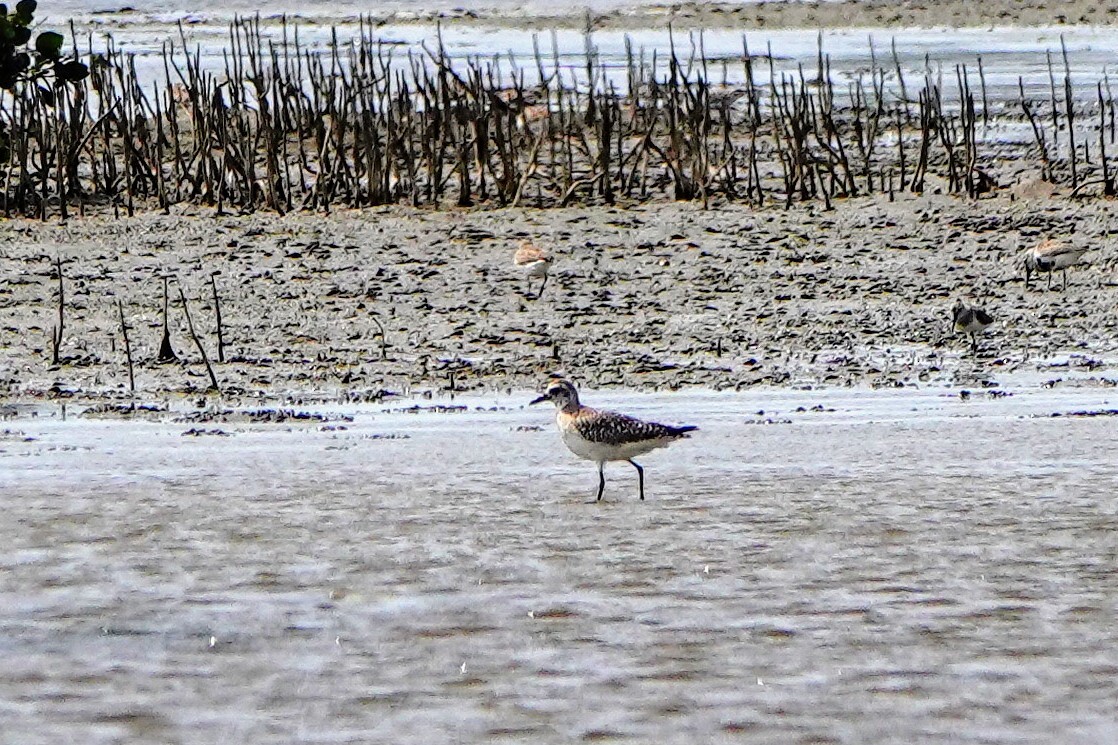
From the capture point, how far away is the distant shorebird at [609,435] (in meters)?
7.50

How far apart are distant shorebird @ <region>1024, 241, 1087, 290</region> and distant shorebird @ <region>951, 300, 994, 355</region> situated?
1397mm

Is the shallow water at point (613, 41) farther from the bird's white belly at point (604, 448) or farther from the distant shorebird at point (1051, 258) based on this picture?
the bird's white belly at point (604, 448)

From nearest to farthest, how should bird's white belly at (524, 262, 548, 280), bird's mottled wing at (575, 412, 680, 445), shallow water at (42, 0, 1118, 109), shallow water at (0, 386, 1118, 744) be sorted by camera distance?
shallow water at (0, 386, 1118, 744), bird's mottled wing at (575, 412, 680, 445), bird's white belly at (524, 262, 548, 280), shallow water at (42, 0, 1118, 109)

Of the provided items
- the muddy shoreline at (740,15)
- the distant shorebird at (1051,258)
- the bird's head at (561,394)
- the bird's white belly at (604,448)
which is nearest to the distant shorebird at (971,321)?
the distant shorebird at (1051,258)

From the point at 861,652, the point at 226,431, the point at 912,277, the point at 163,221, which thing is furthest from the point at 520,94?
the point at 861,652

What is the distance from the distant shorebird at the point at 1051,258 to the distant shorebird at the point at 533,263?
2968 millimetres

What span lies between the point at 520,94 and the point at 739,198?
195cm

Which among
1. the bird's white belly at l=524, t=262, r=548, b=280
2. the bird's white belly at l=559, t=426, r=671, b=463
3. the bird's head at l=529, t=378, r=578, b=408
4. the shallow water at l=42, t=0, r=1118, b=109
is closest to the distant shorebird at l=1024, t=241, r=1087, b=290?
the bird's white belly at l=524, t=262, r=548, b=280

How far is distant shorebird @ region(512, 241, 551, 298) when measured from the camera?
491 inches

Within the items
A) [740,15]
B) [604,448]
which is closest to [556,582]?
[604,448]

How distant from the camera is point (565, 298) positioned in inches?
482

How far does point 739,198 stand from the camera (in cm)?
1530

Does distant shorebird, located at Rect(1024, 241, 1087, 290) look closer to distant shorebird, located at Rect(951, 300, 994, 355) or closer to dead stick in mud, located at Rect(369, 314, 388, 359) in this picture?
distant shorebird, located at Rect(951, 300, 994, 355)

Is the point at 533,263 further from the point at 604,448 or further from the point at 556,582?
the point at 556,582
